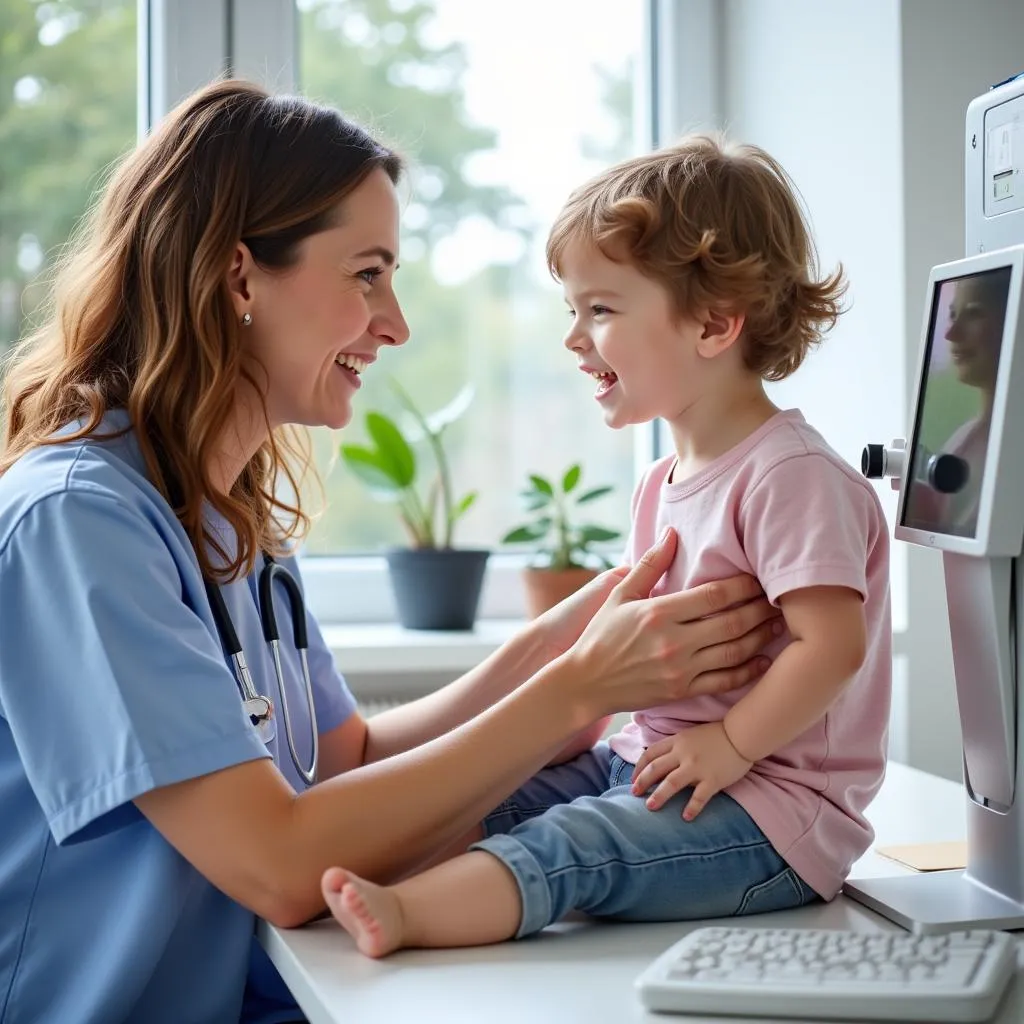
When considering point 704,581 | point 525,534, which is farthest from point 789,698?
point 525,534

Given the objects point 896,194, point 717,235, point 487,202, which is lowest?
point 717,235

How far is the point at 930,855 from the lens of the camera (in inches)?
45.6

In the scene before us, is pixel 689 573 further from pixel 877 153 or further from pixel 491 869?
pixel 877 153

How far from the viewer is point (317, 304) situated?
1.19 metres

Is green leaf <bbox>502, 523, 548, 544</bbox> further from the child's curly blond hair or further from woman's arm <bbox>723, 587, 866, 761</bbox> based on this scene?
woman's arm <bbox>723, 587, 866, 761</bbox>

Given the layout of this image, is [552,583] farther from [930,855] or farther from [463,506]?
[930,855]

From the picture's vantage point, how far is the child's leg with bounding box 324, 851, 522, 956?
869mm

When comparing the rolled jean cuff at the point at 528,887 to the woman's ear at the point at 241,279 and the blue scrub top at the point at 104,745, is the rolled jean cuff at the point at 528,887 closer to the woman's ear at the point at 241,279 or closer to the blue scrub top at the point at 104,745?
the blue scrub top at the point at 104,745

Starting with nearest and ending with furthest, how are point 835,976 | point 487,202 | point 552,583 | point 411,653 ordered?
point 835,976 → point 411,653 → point 552,583 → point 487,202

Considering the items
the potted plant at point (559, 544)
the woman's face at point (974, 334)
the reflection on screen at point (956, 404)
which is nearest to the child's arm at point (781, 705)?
the reflection on screen at point (956, 404)

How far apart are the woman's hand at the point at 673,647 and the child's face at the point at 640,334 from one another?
0.76 feet

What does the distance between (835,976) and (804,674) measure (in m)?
0.28

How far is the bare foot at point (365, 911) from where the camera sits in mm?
866

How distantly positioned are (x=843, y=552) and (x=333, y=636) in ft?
4.27
